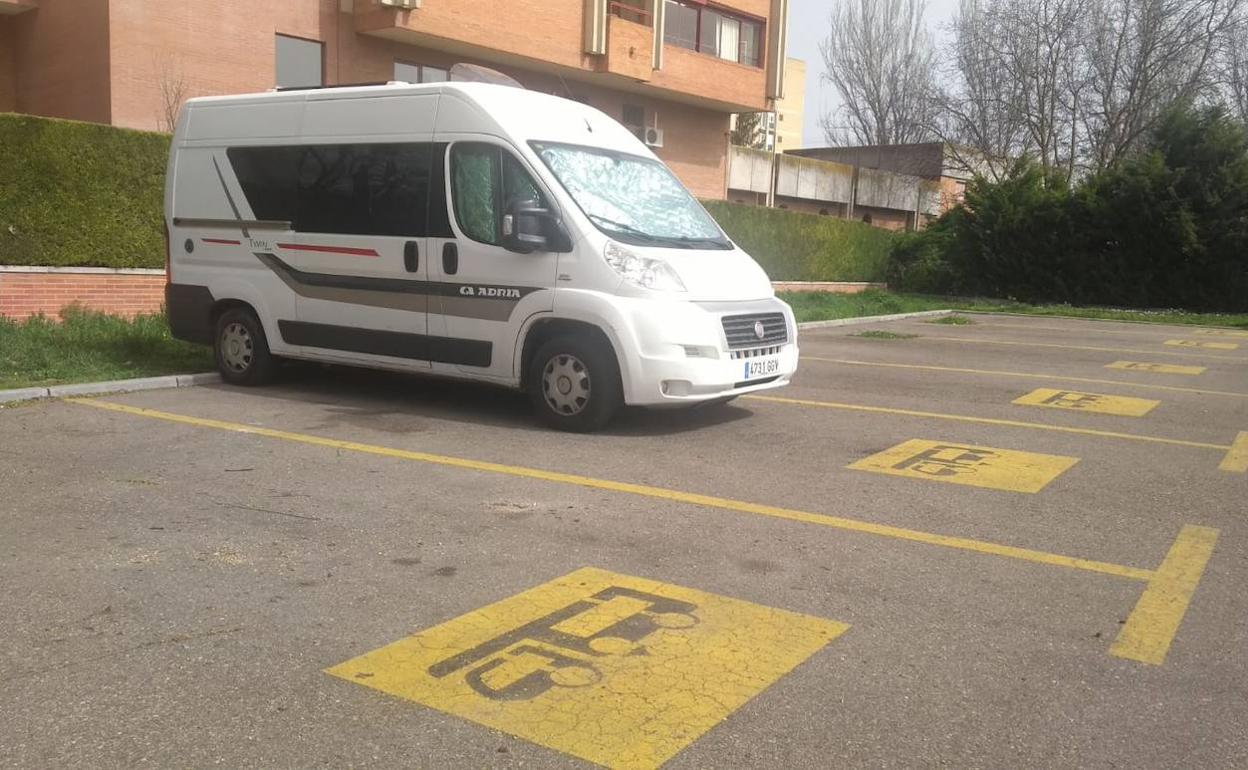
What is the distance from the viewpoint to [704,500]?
6.32 metres

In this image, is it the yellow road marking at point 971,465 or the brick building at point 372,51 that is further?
the brick building at point 372,51

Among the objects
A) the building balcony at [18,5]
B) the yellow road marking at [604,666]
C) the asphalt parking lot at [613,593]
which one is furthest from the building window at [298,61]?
the yellow road marking at [604,666]

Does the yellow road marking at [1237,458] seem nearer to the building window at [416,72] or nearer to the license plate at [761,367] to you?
the license plate at [761,367]

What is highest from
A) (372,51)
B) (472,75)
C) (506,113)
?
(372,51)

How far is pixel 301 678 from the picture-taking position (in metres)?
3.76

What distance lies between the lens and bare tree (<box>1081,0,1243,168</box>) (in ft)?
126

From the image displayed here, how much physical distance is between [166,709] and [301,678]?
439 millimetres

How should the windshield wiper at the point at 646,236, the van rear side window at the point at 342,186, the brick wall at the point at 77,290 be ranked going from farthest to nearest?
the brick wall at the point at 77,290 < the van rear side window at the point at 342,186 < the windshield wiper at the point at 646,236

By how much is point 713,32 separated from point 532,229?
79.4ft

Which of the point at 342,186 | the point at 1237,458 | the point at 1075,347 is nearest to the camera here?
the point at 1237,458

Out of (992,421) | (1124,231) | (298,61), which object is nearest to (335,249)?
(992,421)

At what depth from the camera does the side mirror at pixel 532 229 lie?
8.12 meters

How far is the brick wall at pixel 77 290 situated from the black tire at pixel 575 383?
7556 millimetres

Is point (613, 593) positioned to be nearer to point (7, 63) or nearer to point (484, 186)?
point (484, 186)
